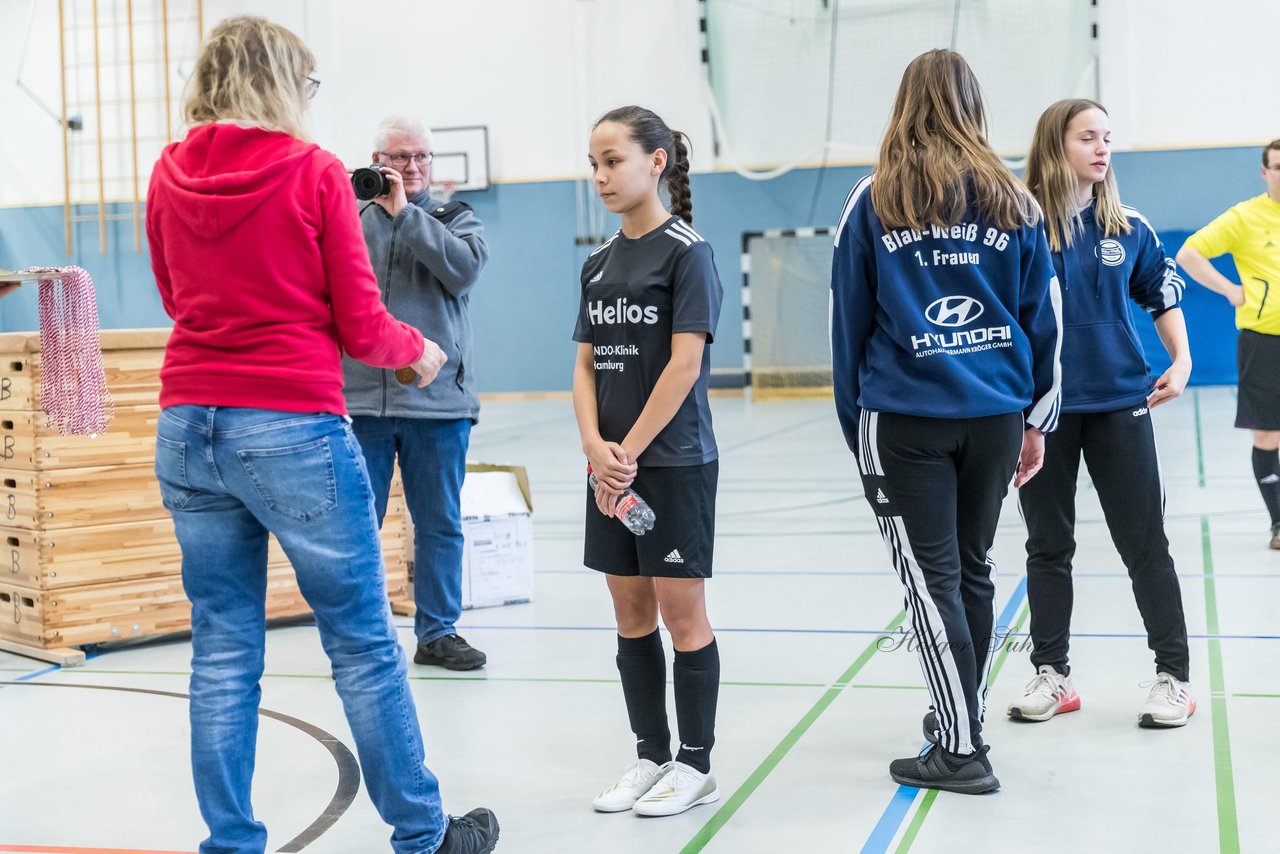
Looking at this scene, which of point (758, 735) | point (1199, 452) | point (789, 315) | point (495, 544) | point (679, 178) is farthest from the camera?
point (789, 315)

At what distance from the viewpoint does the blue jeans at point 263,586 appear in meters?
2.06

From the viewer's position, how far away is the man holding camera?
3738 millimetres

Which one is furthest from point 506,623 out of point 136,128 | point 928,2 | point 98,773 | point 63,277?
point 136,128

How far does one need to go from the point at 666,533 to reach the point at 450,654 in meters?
Answer: 1.52

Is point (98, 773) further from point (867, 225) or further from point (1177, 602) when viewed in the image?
point (1177, 602)

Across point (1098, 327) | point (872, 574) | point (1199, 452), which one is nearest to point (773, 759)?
point (1098, 327)

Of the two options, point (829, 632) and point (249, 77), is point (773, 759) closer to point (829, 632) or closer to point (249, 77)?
point (829, 632)

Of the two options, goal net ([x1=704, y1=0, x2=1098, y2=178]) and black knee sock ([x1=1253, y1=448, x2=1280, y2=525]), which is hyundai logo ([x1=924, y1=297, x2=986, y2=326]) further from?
goal net ([x1=704, y1=0, x2=1098, y2=178])

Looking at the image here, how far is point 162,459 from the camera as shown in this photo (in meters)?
2.12

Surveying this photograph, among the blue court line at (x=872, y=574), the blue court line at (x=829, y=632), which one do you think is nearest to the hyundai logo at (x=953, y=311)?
the blue court line at (x=829, y=632)

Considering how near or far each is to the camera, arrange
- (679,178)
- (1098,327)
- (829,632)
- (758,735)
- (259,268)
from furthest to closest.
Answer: (829,632)
(758,735)
(1098,327)
(679,178)
(259,268)

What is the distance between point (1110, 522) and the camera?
10.3ft

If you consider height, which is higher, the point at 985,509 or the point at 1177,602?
the point at 985,509

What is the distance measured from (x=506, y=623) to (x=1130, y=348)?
232cm
